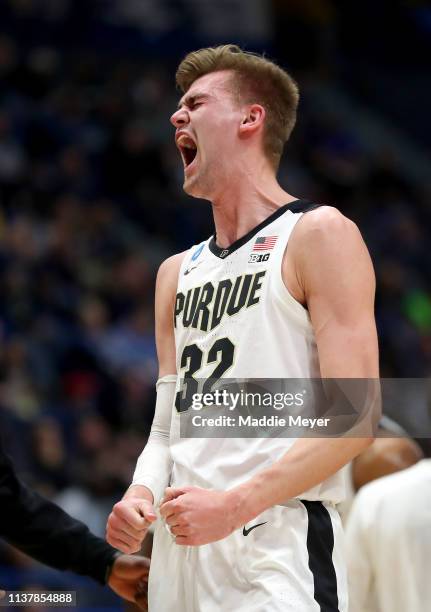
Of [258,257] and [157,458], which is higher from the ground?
[258,257]

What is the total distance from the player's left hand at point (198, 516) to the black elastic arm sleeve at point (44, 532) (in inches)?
40.3

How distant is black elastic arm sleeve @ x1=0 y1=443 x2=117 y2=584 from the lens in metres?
3.90

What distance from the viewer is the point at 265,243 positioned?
3.41 meters

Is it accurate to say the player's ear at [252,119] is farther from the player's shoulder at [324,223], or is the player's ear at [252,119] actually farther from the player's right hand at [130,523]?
the player's right hand at [130,523]

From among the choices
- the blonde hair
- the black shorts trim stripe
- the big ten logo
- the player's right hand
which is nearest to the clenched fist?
the player's right hand

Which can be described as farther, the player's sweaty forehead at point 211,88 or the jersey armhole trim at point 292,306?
the player's sweaty forehead at point 211,88

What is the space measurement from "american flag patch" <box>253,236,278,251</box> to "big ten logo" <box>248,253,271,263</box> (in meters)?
0.02

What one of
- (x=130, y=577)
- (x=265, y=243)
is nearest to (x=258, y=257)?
(x=265, y=243)

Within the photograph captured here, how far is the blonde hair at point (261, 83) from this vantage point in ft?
11.9

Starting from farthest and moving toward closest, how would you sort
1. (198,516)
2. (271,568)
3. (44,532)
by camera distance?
(44,532)
(271,568)
(198,516)

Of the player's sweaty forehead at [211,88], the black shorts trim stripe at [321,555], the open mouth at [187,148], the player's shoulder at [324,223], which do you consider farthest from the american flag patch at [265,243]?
the black shorts trim stripe at [321,555]

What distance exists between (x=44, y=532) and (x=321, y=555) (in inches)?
48.6

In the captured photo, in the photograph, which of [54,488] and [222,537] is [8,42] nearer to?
[54,488]

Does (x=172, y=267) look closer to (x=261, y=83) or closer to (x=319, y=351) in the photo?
(x=261, y=83)
